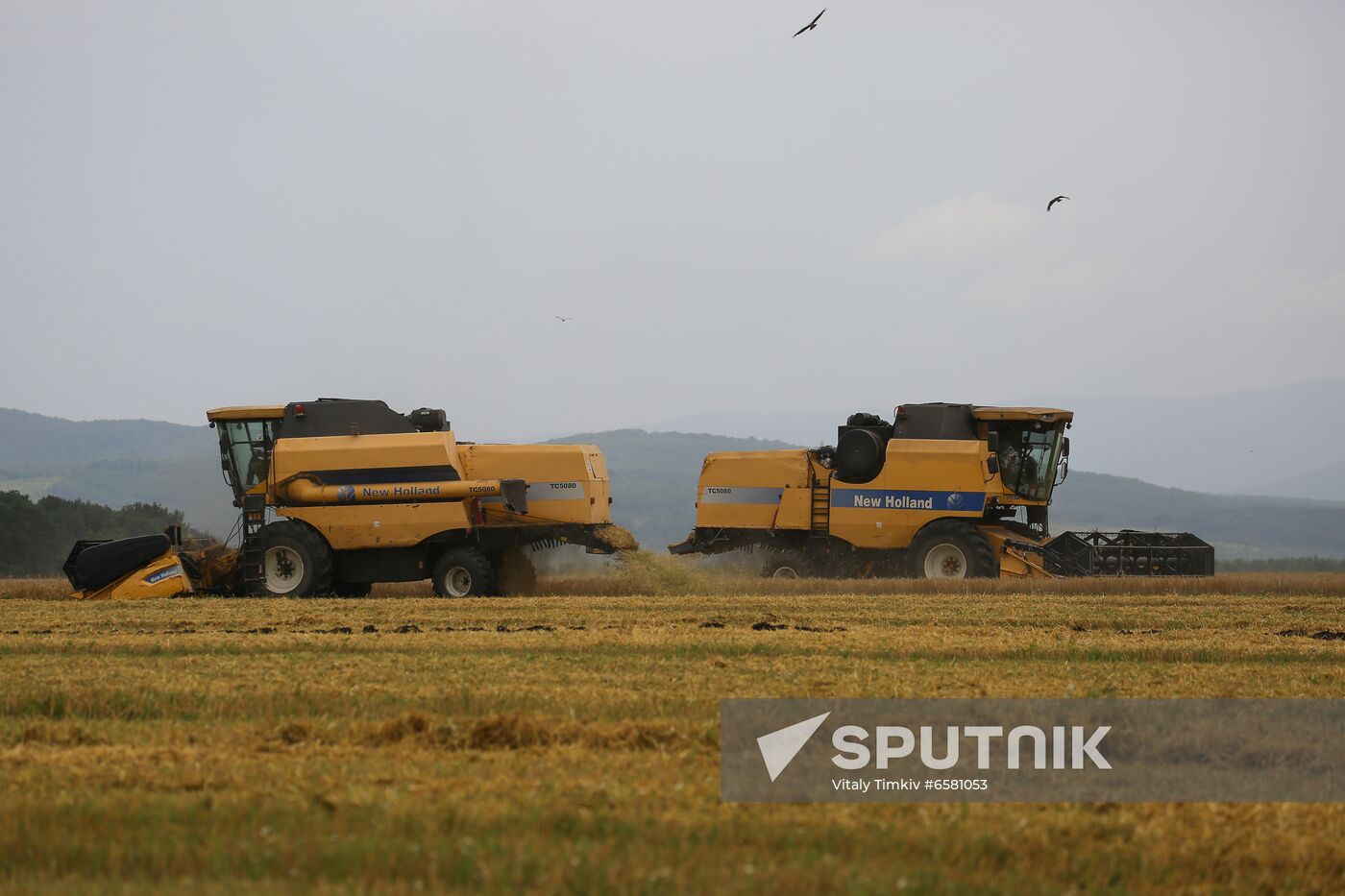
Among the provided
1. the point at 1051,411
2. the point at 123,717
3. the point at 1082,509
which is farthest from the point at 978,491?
the point at 1082,509

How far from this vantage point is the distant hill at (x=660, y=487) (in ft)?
451

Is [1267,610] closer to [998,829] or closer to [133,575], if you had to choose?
[998,829]

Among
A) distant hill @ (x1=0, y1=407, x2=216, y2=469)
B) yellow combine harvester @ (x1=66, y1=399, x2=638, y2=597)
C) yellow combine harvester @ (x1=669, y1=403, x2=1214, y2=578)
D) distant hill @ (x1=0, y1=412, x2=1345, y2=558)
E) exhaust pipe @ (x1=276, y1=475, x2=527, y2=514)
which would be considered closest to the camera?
exhaust pipe @ (x1=276, y1=475, x2=527, y2=514)

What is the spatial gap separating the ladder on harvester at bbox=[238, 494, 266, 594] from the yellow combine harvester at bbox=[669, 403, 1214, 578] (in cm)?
842

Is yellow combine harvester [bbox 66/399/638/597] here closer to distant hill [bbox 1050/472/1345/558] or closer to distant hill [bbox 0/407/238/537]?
distant hill [bbox 0/407/238/537]

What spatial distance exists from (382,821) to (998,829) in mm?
2539

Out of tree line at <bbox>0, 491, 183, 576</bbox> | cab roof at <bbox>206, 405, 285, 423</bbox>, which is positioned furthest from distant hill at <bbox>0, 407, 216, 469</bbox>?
cab roof at <bbox>206, 405, 285, 423</bbox>

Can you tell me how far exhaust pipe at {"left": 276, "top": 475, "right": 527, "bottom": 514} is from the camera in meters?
20.7

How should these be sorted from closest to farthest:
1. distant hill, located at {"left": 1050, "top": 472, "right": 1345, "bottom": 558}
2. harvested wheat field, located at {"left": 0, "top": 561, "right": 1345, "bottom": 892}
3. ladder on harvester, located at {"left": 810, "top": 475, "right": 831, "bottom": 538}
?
harvested wheat field, located at {"left": 0, "top": 561, "right": 1345, "bottom": 892} → ladder on harvester, located at {"left": 810, "top": 475, "right": 831, "bottom": 538} → distant hill, located at {"left": 1050, "top": 472, "right": 1345, "bottom": 558}

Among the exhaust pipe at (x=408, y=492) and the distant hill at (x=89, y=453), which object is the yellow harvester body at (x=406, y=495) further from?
the distant hill at (x=89, y=453)

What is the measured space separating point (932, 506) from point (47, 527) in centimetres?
3059

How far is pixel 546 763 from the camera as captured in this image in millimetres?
7031

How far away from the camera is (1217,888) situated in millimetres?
5234

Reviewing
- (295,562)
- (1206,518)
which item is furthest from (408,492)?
(1206,518)
